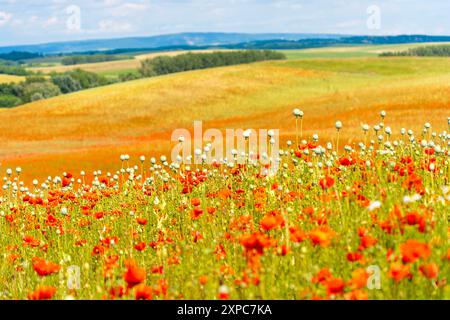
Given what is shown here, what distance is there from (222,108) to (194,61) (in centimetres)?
6883

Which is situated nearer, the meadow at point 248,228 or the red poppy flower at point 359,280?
the red poppy flower at point 359,280

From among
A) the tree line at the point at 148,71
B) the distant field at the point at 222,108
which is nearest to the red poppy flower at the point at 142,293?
the distant field at the point at 222,108

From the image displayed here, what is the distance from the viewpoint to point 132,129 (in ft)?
174

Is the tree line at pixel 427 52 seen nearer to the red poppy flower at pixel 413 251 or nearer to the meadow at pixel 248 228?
the meadow at pixel 248 228

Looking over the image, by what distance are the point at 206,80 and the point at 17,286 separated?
6762 centimetres

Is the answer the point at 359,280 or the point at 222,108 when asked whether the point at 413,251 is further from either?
the point at 222,108

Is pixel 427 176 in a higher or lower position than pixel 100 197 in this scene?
higher

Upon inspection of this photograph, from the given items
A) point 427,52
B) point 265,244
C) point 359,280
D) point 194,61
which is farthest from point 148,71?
point 359,280

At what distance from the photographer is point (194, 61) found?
127062 mm

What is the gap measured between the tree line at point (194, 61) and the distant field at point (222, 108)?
137 ft

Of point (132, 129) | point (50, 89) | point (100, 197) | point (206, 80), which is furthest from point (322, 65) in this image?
point (100, 197)

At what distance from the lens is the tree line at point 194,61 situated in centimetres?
12469

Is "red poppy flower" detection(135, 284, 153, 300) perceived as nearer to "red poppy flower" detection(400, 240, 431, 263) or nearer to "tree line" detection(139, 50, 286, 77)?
"red poppy flower" detection(400, 240, 431, 263)
